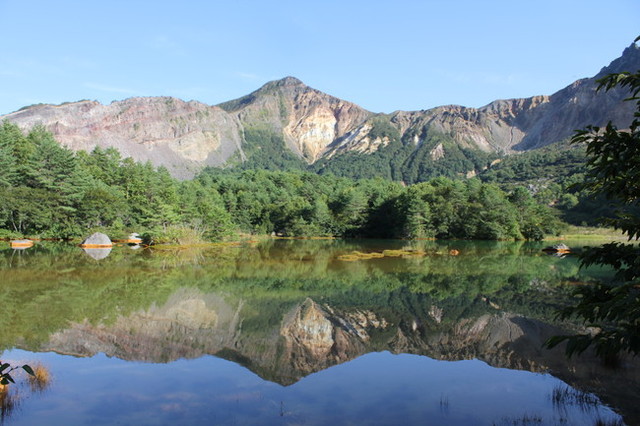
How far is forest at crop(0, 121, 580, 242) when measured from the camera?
132 feet

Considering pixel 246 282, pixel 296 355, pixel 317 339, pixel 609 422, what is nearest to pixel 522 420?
pixel 609 422

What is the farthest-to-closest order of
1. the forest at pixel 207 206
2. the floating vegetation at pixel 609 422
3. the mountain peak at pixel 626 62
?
1. the mountain peak at pixel 626 62
2. the forest at pixel 207 206
3. the floating vegetation at pixel 609 422

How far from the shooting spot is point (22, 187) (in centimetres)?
3919

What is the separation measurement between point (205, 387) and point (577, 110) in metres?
225

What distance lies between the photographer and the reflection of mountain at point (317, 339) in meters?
8.66

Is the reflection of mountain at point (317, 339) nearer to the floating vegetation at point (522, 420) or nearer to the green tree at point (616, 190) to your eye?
the floating vegetation at point (522, 420)

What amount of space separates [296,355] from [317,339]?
133 centimetres

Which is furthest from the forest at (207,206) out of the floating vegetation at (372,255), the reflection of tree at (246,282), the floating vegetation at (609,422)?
the floating vegetation at (609,422)

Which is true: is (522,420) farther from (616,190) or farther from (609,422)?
(616,190)

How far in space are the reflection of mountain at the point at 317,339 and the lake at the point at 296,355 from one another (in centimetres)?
5

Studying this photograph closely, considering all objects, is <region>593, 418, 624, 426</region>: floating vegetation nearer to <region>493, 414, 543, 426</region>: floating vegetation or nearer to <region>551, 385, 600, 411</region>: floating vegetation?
<region>551, 385, 600, 411</region>: floating vegetation

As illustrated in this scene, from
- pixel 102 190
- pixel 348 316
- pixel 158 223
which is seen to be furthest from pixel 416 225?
pixel 348 316

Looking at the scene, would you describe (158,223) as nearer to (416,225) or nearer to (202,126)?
(416,225)

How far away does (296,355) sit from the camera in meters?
9.52
